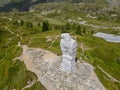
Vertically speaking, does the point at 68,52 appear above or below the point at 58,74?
above

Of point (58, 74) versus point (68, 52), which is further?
point (58, 74)

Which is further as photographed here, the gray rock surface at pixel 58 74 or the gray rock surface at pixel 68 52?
the gray rock surface at pixel 68 52

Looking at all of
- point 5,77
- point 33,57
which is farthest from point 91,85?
point 5,77

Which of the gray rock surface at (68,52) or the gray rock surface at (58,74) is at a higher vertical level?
the gray rock surface at (68,52)

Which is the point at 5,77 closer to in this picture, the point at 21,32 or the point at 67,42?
the point at 67,42
